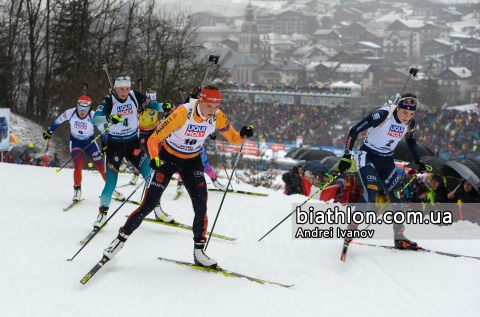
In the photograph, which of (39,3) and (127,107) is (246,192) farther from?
(39,3)

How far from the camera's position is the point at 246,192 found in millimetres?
9055

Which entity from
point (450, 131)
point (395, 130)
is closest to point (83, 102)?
point (395, 130)

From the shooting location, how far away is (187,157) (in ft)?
14.8

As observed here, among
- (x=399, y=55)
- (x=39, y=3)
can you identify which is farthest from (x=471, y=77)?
(x=39, y=3)

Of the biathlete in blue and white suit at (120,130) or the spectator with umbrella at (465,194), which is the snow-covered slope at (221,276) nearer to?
the biathlete in blue and white suit at (120,130)

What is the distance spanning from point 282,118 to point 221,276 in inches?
1868

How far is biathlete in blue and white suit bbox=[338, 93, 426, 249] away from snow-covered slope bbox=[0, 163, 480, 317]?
67 centimetres

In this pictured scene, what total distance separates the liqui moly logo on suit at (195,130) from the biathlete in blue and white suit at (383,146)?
1.61 metres

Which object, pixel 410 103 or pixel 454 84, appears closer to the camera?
pixel 410 103

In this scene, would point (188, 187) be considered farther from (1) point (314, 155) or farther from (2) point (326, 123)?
(2) point (326, 123)

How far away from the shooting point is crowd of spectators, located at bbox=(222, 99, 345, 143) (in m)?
46.4

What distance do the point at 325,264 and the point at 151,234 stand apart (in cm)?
215

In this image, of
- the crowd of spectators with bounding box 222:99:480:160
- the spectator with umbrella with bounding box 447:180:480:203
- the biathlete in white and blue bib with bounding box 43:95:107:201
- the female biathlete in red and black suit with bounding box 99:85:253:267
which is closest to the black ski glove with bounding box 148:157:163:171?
the female biathlete in red and black suit with bounding box 99:85:253:267

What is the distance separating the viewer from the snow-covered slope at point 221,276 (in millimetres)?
3695
